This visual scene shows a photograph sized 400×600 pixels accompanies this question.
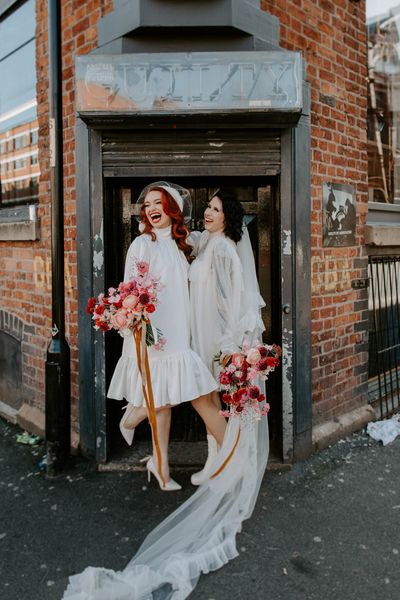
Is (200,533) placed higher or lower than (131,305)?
lower

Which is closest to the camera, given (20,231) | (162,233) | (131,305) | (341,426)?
(131,305)

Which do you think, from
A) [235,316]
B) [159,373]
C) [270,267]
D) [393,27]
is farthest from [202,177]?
[393,27]

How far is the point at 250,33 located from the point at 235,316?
211 cm

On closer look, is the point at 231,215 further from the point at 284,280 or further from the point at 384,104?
the point at 384,104

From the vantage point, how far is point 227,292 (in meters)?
3.55


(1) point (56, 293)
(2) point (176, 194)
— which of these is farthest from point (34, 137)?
(2) point (176, 194)

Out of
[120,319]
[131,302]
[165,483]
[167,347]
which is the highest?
[131,302]

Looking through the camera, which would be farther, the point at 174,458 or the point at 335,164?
the point at 335,164

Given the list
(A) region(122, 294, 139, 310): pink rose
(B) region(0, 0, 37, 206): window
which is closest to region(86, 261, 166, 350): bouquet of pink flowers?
(A) region(122, 294, 139, 310): pink rose

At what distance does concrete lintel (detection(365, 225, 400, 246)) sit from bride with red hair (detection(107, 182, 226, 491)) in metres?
2.02

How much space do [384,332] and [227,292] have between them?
101 inches

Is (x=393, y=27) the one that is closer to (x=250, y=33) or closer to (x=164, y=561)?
(x=250, y=33)

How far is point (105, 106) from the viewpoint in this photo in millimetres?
3525

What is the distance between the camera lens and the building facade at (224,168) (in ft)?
11.6
